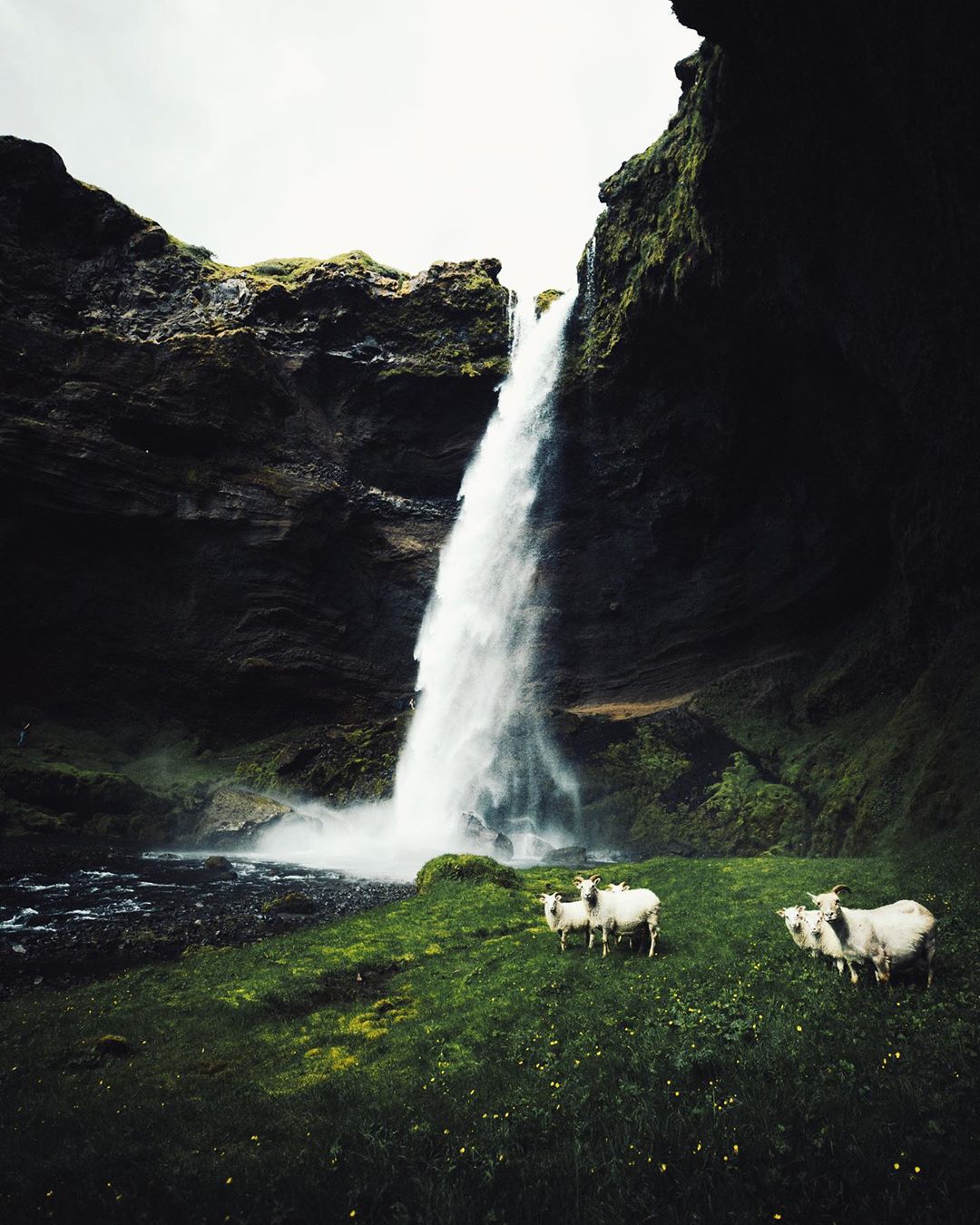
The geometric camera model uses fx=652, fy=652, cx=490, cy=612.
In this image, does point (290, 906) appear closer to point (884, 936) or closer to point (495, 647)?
point (884, 936)

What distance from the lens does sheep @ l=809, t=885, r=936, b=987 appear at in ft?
28.5

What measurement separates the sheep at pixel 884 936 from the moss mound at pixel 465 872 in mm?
14449

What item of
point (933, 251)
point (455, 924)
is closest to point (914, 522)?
point (933, 251)

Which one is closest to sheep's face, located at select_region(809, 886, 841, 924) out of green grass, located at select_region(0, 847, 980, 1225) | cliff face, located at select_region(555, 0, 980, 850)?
green grass, located at select_region(0, 847, 980, 1225)

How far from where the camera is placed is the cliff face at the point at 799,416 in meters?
20.7

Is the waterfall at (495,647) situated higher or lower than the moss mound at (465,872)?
higher

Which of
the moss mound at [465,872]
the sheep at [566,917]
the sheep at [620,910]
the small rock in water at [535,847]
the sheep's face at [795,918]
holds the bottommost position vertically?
the small rock in water at [535,847]

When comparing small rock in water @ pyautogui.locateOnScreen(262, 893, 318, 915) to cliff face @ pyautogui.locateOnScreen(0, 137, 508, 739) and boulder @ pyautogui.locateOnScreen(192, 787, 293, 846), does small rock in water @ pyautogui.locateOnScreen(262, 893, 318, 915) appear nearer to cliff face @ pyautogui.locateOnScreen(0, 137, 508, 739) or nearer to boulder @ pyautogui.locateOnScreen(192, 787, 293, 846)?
boulder @ pyautogui.locateOnScreen(192, 787, 293, 846)

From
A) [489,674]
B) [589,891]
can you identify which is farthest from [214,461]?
[589,891]

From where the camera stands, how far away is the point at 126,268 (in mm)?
53750

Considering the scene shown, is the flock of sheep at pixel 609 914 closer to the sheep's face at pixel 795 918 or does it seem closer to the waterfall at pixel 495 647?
the sheep's face at pixel 795 918

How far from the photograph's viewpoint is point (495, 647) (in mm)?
52531

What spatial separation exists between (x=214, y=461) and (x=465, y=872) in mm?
41191

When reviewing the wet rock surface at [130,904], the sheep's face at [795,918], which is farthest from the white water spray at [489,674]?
the sheep's face at [795,918]
